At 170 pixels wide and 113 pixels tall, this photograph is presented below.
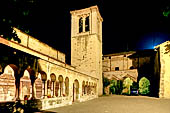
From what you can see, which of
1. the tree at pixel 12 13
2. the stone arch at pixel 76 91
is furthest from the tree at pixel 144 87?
the tree at pixel 12 13

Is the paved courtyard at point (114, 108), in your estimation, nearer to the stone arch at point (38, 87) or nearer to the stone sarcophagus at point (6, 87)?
the stone arch at point (38, 87)

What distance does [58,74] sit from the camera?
448 inches

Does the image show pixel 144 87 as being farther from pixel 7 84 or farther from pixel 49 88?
pixel 7 84

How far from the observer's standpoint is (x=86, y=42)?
1006 inches

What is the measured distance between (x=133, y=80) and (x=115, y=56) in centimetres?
808

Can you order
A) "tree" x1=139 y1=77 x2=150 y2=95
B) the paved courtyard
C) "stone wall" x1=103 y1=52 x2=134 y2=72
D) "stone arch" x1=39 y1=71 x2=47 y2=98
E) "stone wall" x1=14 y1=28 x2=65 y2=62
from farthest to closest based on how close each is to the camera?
"stone wall" x1=103 y1=52 x2=134 y2=72 < "tree" x1=139 y1=77 x2=150 y2=95 < "stone wall" x1=14 y1=28 x2=65 y2=62 < "stone arch" x1=39 y1=71 x2=47 y2=98 < the paved courtyard

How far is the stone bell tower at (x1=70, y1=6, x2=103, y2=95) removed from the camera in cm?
2464

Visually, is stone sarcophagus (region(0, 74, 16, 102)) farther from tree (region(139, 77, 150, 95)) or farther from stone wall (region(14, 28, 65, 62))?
tree (region(139, 77, 150, 95))

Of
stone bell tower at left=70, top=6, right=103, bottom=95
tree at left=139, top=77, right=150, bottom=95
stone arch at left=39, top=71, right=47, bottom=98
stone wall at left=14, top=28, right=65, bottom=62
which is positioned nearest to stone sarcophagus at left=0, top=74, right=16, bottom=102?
stone arch at left=39, top=71, right=47, bottom=98

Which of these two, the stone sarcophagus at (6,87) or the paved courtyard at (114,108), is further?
the paved courtyard at (114,108)

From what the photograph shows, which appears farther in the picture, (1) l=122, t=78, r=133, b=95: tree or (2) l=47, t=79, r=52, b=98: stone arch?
(1) l=122, t=78, r=133, b=95: tree

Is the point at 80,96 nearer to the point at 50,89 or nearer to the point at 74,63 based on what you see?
the point at 50,89

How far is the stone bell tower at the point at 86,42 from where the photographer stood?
24.6 meters

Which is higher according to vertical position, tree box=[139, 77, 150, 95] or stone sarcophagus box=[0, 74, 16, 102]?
stone sarcophagus box=[0, 74, 16, 102]
